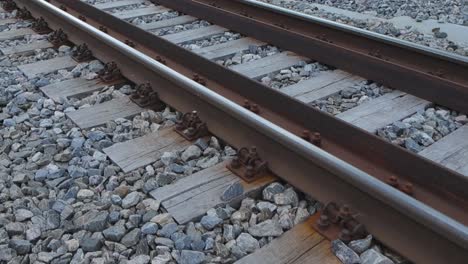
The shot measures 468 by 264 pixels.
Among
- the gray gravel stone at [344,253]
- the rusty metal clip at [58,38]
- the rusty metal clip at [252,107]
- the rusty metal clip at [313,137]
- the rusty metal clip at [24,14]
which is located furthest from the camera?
the rusty metal clip at [24,14]

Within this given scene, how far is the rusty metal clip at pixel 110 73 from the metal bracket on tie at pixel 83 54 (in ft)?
1.79

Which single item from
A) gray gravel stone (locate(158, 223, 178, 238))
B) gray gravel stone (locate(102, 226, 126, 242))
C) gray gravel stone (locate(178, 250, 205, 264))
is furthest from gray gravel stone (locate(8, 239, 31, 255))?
gray gravel stone (locate(178, 250, 205, 264))

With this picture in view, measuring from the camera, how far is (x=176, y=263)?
7.68ft

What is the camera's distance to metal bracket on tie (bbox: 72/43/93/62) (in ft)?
15.9

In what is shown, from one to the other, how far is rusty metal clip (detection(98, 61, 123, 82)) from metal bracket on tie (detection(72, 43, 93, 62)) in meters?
0.55

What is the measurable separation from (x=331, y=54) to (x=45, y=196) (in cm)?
266

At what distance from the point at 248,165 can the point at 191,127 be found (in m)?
0.62

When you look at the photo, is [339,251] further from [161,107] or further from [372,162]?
[161,107]

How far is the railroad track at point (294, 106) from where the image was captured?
236 cm

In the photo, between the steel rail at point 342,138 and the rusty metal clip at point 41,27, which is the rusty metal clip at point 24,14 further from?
the steel rail at point 342,138

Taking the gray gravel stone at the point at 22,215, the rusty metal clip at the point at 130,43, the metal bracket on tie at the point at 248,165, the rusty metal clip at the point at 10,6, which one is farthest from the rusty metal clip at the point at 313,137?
the rusty metal clip at the point at 10,6

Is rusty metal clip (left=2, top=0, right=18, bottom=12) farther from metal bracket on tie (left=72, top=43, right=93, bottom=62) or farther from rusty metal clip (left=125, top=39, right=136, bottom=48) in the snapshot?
rusty metal clip (left=125, top=39, right=136, bottom=48)

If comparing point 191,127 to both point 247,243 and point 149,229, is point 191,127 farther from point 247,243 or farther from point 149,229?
point 247,243

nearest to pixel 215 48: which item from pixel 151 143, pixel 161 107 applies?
pixel 161 107
